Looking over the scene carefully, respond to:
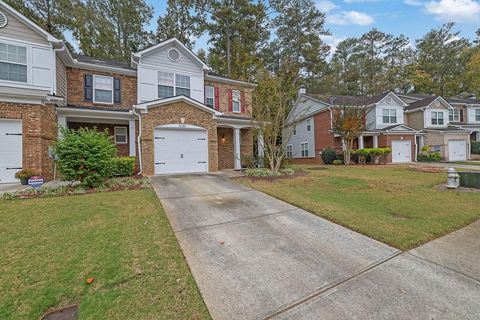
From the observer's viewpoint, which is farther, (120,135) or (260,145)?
(260,145)

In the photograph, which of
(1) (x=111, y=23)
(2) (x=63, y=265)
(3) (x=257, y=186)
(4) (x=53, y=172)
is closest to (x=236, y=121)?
(3) (x=257, y=186)

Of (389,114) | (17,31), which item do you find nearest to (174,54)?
(17,31)

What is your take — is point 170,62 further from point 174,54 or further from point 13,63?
point 13,63

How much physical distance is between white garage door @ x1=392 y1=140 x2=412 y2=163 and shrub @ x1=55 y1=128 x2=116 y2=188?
2352 cm

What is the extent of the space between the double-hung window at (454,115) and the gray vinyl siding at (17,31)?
3839cm

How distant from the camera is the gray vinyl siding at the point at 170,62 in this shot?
1307 cm

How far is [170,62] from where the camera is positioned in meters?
13.6

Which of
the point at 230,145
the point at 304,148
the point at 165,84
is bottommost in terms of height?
the point at 230,145

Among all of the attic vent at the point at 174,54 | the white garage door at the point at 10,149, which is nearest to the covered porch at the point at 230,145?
the attic vent at the point at 174,54

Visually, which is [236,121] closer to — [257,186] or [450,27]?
[257,186]

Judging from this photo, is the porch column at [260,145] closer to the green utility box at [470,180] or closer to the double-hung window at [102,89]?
the green utility box at [470,180]

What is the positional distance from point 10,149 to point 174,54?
940cm

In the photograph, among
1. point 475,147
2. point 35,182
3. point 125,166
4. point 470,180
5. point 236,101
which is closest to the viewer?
point 35,182

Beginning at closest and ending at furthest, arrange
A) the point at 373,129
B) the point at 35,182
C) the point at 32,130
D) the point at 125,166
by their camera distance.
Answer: the point at 35,182
the point at 32,130
the point at 125,166
the point at 373,129
